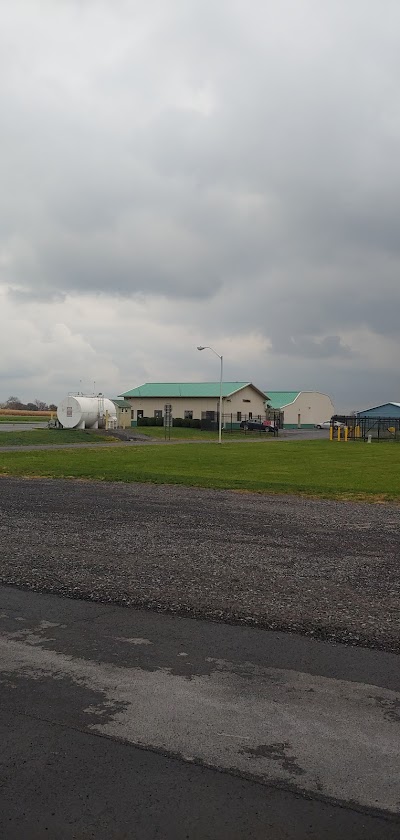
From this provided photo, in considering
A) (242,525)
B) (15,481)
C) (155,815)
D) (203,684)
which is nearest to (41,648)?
(203,684)

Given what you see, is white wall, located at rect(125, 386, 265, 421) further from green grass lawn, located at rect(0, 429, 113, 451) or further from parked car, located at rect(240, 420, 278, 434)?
green grass lawn, located at rect(0, 429, 113, 451)

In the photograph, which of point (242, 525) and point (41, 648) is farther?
point (242, 525)

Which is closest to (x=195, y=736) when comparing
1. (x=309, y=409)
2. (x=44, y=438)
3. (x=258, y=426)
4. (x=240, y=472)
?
(x=240, y=472)

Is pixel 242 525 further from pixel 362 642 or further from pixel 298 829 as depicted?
pixel 298 829

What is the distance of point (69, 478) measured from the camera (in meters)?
22.2

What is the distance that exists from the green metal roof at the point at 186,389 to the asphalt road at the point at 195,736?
3502 inches

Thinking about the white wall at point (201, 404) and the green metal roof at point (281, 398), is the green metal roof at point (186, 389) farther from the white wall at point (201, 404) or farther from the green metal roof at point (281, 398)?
the green metal roof at point (281, 398)

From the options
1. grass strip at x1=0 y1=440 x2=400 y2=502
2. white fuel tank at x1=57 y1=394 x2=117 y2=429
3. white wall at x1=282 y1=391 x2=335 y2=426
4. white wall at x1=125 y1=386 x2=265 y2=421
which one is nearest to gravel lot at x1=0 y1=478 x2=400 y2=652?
grass strip at x1=0 y1=440 x2=400 y2=502

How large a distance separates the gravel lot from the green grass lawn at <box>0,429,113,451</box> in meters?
29.1

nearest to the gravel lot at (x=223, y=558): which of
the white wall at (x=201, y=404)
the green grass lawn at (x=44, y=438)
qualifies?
the green grass lawn at (x=44, y=438)

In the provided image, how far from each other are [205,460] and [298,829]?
29.3 metres

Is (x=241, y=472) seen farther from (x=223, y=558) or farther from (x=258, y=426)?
(x=258, y=426)

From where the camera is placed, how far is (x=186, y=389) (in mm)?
102312

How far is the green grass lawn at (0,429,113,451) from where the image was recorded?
4435 centimetres
